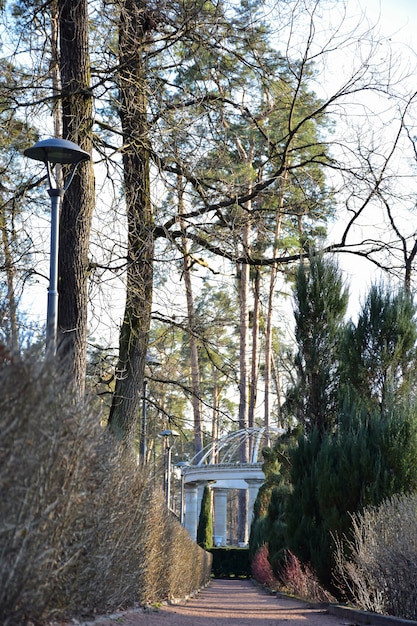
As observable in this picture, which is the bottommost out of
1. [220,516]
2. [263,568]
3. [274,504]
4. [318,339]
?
[263,568]

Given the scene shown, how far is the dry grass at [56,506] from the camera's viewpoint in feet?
12.9

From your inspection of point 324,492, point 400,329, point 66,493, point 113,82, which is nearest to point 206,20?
point 113,82

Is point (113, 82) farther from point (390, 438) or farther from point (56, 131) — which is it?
point (390, 438)

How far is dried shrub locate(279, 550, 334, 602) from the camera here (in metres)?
13.5

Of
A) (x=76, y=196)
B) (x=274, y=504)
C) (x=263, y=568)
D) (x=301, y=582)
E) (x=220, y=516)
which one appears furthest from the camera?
(x=220, y=516)

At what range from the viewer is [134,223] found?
11578mm

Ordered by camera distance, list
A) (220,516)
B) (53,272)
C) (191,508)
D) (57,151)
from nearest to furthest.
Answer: (53,272) < (57,151) < (191,508) < (220,516)

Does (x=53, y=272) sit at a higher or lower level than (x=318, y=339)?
lower

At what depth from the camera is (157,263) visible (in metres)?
12.1

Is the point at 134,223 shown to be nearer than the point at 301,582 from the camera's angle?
Yes

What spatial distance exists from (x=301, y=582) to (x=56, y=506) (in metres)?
11.6

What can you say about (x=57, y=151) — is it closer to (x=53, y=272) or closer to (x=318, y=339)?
(x=53, y=272)

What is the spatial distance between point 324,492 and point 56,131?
7979 millimetres

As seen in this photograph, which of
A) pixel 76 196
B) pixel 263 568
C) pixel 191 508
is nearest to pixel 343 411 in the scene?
pixel 76 196
